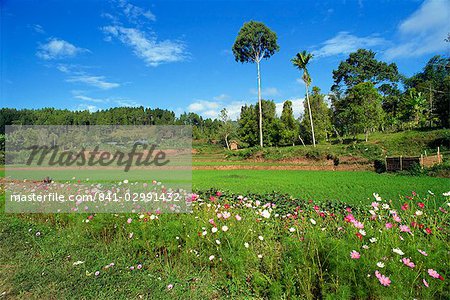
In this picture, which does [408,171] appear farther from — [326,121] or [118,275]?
[326,121]

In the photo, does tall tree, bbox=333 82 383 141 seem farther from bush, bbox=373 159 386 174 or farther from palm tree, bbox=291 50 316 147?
bush, bbox=373 159 386 174

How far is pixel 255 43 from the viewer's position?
34.7m

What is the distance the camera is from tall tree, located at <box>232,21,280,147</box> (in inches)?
1348

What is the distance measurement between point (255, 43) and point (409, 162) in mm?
25187

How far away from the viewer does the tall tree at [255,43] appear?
1348 inches

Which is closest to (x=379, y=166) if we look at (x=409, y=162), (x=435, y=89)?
(x=409, y=162)

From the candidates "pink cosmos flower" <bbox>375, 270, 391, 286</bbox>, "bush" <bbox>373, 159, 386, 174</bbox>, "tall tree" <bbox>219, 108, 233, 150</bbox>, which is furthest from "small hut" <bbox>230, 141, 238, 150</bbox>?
"pink cosmos flower" <bbox>375, 270, 391, 286</bbox>

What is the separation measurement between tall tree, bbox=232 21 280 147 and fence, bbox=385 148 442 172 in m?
18.7

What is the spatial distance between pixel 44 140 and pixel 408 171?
50.6m

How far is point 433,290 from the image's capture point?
2248 millimetres

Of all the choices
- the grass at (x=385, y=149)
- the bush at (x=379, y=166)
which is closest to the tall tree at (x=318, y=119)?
the grass at (x=385, y=149)

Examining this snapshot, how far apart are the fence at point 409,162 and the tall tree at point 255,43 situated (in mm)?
18693

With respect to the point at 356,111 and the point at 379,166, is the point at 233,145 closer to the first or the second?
the point at 356,111

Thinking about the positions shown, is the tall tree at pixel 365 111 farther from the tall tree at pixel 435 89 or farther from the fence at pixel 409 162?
the fence at pixel 409 162
